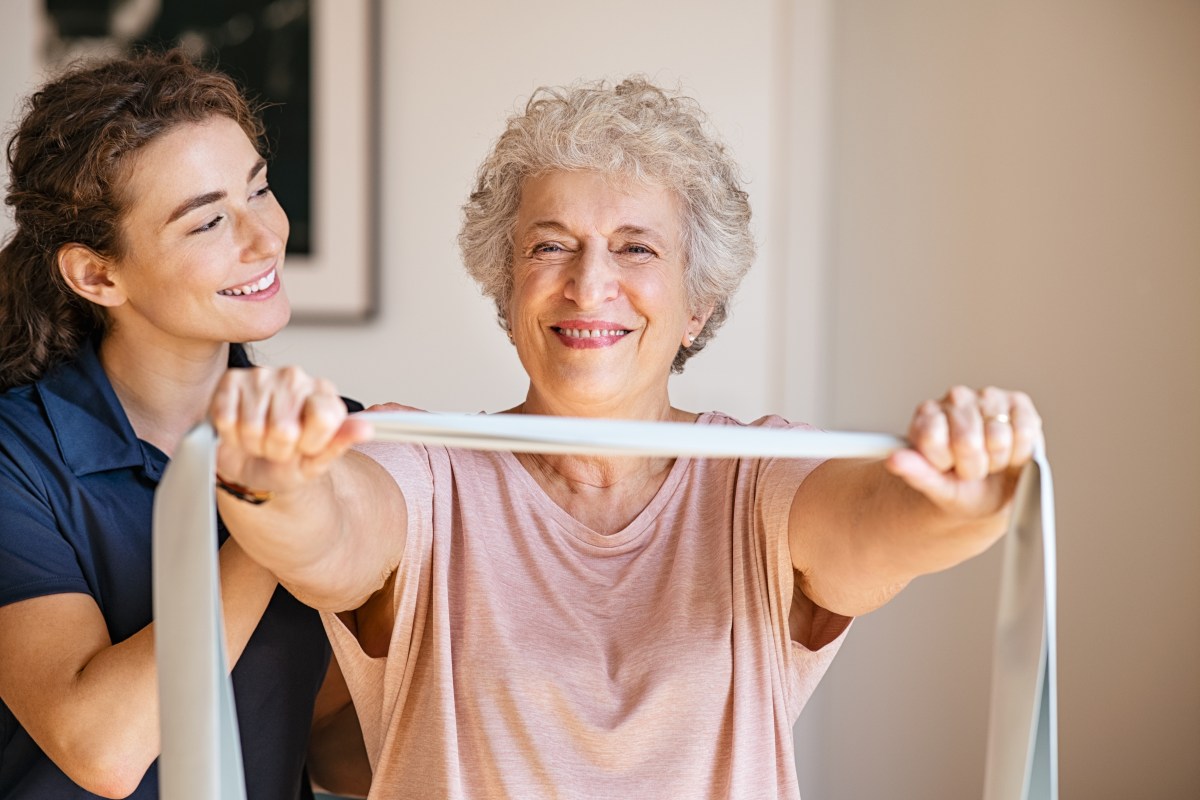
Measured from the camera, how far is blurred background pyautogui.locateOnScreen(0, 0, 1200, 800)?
89.5 inches

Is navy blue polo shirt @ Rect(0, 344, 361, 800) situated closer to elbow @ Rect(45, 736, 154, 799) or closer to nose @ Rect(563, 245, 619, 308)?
elbow @ Rect(45, 736, 154, 799)

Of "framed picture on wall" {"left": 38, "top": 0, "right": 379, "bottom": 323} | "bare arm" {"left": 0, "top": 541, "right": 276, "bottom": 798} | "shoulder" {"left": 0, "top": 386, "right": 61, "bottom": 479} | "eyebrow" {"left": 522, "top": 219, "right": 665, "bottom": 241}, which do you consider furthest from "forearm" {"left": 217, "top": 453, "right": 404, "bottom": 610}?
"framed picture on wall" {"left": 38, "top": 0, "right": 379, "bottom": 323}

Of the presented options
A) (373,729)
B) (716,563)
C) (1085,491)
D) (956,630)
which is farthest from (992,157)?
(373,729)

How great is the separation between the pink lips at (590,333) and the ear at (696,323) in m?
A: 0.17

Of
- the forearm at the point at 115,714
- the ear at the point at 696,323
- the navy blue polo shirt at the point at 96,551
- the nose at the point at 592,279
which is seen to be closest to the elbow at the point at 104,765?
the forearm at the point at 115,714

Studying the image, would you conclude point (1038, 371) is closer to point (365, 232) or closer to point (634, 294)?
point (634, 294)

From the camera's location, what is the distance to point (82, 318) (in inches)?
75.9

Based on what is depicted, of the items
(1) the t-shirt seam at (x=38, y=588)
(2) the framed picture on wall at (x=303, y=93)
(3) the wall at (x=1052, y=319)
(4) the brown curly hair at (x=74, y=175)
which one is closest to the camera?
(1) the t-shirt seam at (x=38, y=588)

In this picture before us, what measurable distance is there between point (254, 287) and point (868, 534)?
103 centimetres

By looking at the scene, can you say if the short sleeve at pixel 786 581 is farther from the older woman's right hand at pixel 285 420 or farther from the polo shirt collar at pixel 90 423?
the polo shirt collar at pixel 90 423

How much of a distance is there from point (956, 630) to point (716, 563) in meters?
1.32

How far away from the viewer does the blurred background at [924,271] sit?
2.27m

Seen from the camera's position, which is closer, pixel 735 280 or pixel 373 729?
pixel 373 729

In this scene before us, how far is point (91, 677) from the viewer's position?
1.51m
